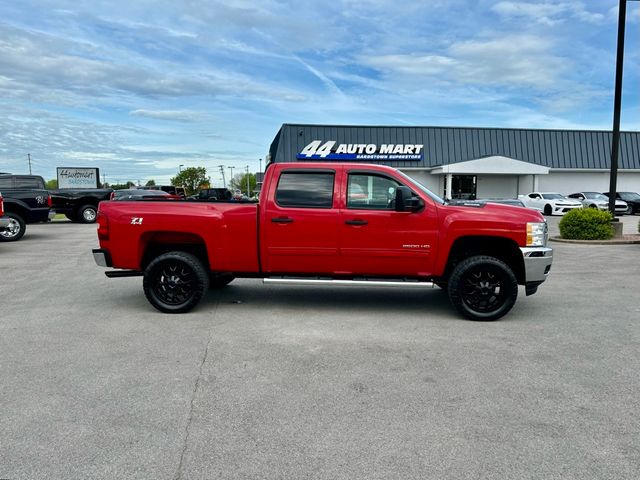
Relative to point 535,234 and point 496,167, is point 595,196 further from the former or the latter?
point 535,234

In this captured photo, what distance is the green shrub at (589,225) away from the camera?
15.4 meters

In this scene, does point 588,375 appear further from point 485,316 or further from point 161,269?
point 161,269

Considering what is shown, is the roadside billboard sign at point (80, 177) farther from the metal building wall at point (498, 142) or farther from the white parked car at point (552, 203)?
the white parked car at point (552, 203)

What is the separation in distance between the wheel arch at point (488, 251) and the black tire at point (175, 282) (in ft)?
10.4

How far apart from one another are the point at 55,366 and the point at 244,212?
2801 mm

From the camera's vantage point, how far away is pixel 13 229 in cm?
1570

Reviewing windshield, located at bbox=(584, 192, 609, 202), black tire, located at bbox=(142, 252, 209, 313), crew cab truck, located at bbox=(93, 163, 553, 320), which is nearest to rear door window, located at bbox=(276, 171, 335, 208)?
crew cab truck, located at bbox=(93, 163, 553, 320)

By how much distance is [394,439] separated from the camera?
3.44m

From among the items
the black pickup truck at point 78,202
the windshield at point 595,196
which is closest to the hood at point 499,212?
the black pickup truck at point 78,202

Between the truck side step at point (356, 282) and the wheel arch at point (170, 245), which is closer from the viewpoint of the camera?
the truck side step at point (356, 282)

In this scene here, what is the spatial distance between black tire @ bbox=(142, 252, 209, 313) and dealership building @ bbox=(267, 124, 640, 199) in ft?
97.9

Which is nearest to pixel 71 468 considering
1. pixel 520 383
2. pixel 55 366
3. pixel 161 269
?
pixel 55 366

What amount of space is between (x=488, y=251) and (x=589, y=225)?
1032 cm

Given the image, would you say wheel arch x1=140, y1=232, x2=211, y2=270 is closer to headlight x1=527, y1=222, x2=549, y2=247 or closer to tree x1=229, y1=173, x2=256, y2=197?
headlight x1=527, y1=222, x2=549, y2=247
